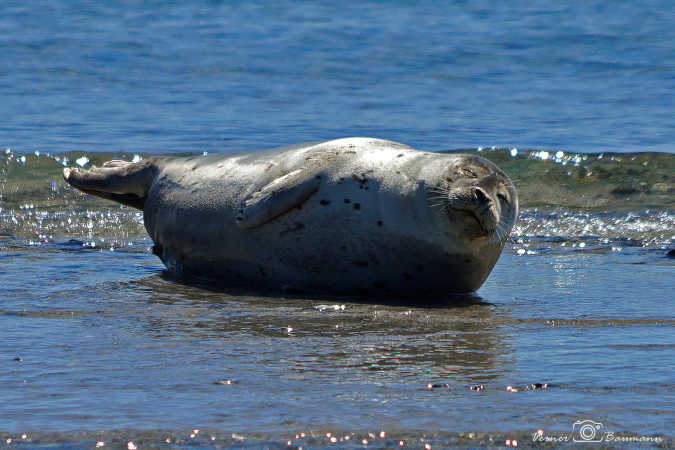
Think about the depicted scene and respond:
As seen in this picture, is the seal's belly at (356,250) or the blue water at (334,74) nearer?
the seal's belly at (356,250)

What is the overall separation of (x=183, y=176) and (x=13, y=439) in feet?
11.1

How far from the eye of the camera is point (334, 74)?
53.6ft

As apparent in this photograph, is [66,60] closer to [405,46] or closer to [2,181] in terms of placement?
[405,46]

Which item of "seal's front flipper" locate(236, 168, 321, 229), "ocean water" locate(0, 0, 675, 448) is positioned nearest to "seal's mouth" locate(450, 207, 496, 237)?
"ocean water" locate(0, 0, 675, 448)

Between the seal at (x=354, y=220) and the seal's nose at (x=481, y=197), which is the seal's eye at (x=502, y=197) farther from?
the seal's nose at (x=481, y=197)

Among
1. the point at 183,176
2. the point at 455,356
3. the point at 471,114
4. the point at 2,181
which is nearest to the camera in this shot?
the point at 455,356

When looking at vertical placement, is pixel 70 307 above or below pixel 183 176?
below

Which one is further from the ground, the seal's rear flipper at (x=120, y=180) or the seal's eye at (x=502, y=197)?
the seal's eye at (x=502, y=197)

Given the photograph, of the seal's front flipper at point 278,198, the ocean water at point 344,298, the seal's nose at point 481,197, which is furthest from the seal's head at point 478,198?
the seal's front flipper at point 278,198

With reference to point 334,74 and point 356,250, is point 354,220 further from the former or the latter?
point 334,74

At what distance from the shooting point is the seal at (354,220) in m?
5.08

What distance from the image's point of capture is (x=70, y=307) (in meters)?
4.71

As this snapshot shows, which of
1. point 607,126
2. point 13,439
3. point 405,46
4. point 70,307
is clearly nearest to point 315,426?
point 13,439

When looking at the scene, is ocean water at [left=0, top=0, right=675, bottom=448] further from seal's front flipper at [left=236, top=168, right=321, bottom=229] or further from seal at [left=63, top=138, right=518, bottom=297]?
seal's front flipper at [left=236, top=168, right=321, bottom=229]
